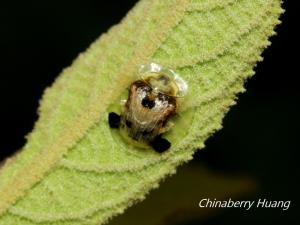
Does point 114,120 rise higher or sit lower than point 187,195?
lower

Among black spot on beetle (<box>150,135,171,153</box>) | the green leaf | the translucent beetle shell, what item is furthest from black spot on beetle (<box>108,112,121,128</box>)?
the green leaf

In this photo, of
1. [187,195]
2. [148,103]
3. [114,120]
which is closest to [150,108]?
[148,103]

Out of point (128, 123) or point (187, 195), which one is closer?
point (128, 123)

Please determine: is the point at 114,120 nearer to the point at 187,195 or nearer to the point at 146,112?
the point at 146,112

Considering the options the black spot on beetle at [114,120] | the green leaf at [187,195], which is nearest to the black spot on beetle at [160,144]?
the black spot on beetle at [114,120]

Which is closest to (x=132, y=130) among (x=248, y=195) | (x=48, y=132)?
(x=48, y=132)

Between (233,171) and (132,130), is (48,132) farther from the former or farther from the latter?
(233,171)
